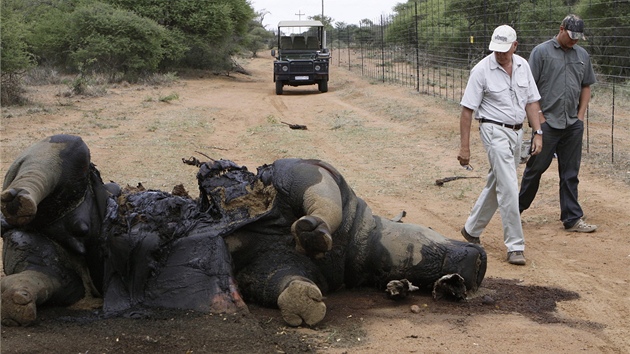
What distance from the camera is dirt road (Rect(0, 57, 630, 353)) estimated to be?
3934mm

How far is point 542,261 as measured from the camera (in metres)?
6.32

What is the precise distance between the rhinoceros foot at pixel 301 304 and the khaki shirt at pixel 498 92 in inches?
116

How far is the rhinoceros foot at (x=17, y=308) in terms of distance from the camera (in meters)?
3.85

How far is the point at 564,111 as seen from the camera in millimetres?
7371

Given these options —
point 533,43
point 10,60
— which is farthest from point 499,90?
point 10,60

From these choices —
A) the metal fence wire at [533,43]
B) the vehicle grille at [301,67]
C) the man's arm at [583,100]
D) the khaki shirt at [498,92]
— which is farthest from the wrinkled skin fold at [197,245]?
the vehicle grille at [301,67]

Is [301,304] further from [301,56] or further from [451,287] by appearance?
[301,56]

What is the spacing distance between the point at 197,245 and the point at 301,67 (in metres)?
22.0

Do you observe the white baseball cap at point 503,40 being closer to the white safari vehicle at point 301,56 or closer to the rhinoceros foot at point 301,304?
the rhinoceros foot at point 301,304

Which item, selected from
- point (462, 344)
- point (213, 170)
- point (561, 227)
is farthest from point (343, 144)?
point (462, 344)

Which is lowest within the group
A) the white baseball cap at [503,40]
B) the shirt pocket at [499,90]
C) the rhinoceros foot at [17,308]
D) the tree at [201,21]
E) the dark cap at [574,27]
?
the rhinoceros foot at [17,308]

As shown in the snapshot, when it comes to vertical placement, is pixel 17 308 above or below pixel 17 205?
below

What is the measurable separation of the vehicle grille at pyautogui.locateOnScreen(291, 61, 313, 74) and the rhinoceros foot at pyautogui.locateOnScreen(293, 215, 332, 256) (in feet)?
73.6

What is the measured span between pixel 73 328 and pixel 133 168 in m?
6.57
